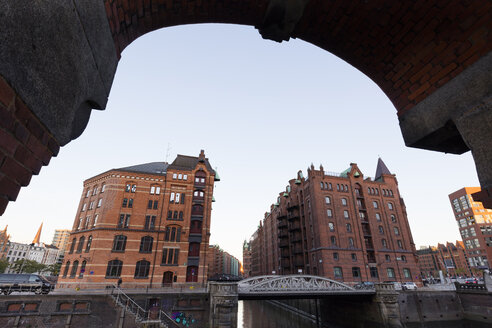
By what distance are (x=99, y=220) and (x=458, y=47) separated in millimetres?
36850

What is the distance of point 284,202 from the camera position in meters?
60.8

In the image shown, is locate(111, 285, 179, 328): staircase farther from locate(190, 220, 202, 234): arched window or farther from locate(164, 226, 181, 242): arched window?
locate(190, 220, 202, 234): arched window

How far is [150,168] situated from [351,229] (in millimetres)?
36224

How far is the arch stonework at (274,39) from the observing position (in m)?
1.49

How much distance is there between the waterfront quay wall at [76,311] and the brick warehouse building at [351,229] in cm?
2523

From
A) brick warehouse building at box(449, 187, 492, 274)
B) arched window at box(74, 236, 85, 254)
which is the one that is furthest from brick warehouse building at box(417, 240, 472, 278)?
arched window at box(74, 236, 85, 254)

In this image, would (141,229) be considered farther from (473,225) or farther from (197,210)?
(473,225)

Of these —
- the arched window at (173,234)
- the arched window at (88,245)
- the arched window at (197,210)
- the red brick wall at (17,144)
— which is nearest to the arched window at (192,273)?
the arched window at (173,234)

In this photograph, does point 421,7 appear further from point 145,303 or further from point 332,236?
point 332,236

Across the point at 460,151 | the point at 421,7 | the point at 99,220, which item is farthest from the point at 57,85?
the point at 99,220

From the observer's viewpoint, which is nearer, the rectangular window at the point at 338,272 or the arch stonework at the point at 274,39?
the arch stonework at the point at 274,39

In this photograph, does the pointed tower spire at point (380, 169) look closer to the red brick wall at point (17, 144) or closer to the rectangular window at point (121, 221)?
the rectangular window at point (121, 221)

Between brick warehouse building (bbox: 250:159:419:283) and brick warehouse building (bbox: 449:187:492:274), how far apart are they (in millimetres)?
46914

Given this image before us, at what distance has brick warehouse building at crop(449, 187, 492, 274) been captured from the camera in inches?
2844
